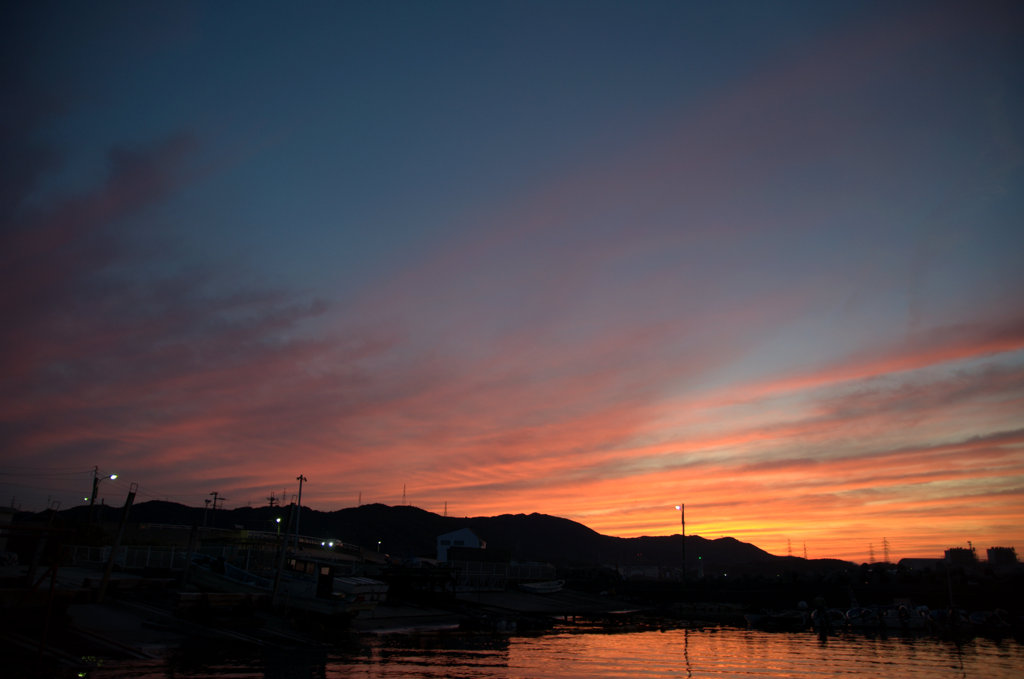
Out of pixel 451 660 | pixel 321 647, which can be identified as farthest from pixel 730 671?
→ pixel 321 647

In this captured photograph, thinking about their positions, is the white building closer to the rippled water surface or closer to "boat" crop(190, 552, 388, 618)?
the rippled water surface

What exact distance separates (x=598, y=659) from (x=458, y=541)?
94.6 metres

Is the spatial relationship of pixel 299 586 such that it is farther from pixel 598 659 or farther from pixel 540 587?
pixel 540 587

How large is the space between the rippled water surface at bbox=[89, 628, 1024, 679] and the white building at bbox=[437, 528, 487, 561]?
75.0m

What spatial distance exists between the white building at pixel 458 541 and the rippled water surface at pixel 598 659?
246ft

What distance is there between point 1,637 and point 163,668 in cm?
630

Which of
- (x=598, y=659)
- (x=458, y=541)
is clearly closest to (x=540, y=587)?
(x=458, y=541)

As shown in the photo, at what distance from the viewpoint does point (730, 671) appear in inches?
1419

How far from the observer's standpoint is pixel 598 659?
124 ft

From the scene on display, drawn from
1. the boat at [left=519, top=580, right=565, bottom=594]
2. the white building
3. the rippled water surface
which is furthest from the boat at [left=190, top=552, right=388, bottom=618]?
the white building

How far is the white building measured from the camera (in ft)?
417

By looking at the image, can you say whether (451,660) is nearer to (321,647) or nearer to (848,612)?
(321,647)

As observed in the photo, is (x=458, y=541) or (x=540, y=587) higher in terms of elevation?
(x=458, y=541)

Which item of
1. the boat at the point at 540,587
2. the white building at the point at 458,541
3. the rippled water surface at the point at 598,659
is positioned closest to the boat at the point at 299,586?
the rippled water surface at the point at 598,659
